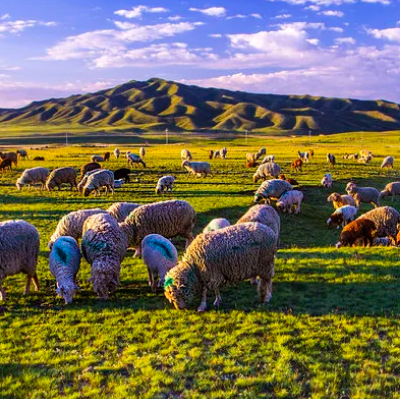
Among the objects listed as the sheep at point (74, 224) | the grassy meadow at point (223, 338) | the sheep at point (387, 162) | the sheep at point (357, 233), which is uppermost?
the sheep at point (387, 162)

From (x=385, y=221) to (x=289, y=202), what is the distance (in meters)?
6.12

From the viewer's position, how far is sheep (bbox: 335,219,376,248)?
16234mm

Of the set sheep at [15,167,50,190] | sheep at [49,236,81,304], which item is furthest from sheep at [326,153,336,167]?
sheep at [49,236,81,304]

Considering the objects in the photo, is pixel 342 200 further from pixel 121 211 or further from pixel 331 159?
pixel 331 159

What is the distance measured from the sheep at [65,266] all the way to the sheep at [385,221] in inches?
486

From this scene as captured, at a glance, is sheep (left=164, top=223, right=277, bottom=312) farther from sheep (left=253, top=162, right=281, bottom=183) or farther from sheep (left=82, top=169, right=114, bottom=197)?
sheep (left=253, top=162, right=281, bottom=183)

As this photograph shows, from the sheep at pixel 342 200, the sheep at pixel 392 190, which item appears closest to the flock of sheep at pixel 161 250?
the sheep at pixel 342 200

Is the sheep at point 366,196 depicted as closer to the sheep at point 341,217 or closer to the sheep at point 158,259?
the sheep at point 341,217

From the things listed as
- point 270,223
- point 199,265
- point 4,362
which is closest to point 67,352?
point 4,362

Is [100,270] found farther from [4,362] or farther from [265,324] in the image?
[265,324]

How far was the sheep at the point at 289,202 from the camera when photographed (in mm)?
22047

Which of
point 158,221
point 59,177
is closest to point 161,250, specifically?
point 158,221

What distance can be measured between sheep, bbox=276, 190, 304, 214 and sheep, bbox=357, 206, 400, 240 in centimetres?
554

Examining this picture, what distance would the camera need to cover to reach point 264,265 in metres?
9.91
